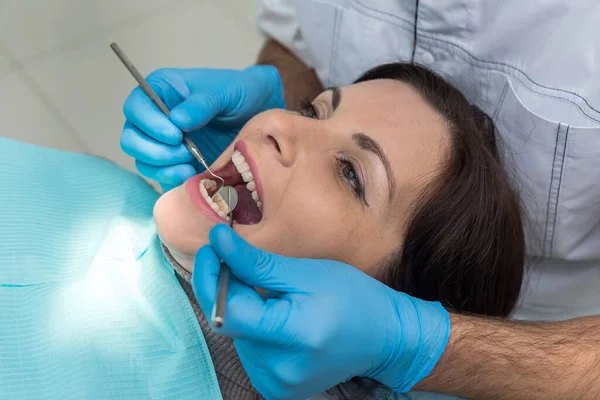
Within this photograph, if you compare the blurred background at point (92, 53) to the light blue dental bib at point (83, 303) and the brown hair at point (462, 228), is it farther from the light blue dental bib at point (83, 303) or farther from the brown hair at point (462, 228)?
the brown hair at point (462, 228)

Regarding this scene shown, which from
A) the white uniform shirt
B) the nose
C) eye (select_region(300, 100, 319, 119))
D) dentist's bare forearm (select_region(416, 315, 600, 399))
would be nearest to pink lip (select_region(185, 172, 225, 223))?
the nose

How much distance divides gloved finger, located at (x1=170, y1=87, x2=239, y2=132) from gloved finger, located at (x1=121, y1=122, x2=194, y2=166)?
2.1 inches

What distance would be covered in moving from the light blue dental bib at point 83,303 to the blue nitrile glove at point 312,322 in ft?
0.64

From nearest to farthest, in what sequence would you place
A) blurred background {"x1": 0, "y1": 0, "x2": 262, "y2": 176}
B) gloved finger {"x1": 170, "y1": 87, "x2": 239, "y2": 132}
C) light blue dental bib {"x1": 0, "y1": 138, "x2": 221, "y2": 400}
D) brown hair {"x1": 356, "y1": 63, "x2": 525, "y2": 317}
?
1. light blue dental bib {"x1": 0, "y1": 138, "x2": 221, "y2": 400}
2. brown hair {"x1": 356, "y1": 63, "x2": 525, "y2": 317}
3. gloved finger {"x1": 170, "y1": 87, "x2": 239, "y2": 132}
4. blurred background {"x1": 0, "y1": 0, "x2": 262, "y2": 176}

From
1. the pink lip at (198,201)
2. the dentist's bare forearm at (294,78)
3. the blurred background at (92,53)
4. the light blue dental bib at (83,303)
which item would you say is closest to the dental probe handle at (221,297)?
the pink lip at (198,201)

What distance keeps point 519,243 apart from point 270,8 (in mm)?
900

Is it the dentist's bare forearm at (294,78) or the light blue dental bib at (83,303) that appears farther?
the dentist's bare forearm at (294,78)

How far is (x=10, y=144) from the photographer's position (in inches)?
54.8

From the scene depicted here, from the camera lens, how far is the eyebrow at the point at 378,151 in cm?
112

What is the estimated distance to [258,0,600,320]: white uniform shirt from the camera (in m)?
1.20

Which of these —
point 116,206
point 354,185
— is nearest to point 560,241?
point 354,185

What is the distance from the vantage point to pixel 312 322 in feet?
2.99

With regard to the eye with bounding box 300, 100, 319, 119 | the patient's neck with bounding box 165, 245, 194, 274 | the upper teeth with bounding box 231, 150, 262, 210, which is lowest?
the patient's neck with bounding box 165, 245, 194, 274

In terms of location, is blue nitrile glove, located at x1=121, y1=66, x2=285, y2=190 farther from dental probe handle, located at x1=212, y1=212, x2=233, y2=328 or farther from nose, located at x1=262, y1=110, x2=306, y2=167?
dental probe handle, located at x1=212, y1=212, x2=233, y2=328
